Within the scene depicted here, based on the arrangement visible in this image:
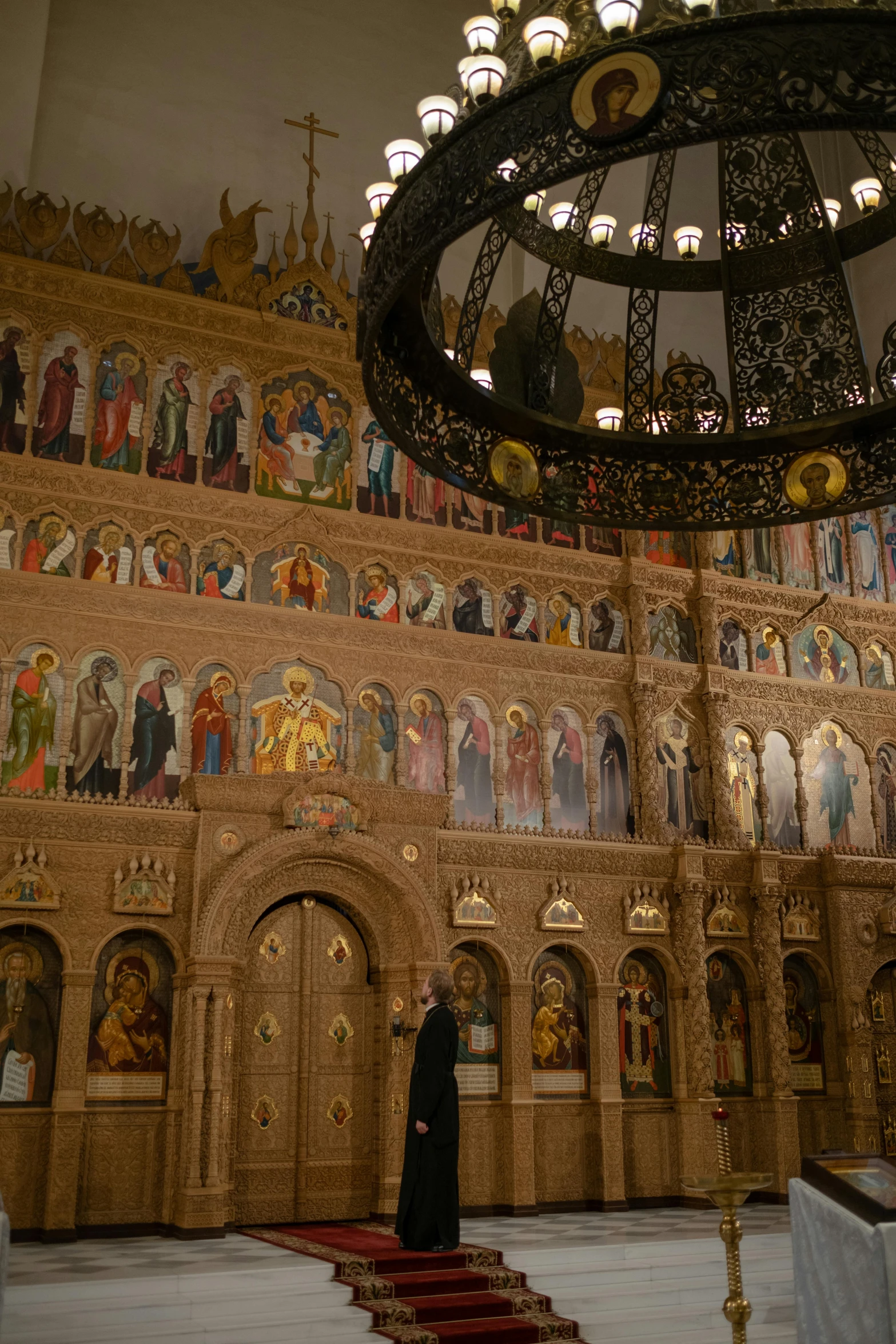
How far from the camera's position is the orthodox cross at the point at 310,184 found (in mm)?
15469

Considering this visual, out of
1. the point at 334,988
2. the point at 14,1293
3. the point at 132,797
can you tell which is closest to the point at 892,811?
the point at 334,988

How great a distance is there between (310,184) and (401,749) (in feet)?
24.0

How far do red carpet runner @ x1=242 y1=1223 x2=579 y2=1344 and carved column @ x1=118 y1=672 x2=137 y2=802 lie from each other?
488 centimetres

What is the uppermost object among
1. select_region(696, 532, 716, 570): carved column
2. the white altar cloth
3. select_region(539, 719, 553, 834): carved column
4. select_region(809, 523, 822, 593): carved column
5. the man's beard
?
select_region(809, 523, 822, 593): carved column

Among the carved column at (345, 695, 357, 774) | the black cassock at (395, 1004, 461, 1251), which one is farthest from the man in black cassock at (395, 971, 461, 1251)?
the carved column at (345, 695, 357, 774)

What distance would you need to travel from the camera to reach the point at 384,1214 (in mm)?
12445

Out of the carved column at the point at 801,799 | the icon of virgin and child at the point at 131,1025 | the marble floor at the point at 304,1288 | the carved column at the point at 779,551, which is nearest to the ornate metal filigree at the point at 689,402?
the marble floor at the point at 304,1288

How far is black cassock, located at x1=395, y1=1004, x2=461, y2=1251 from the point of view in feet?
32.3

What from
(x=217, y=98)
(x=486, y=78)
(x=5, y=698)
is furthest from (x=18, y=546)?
(x=486, y=78)

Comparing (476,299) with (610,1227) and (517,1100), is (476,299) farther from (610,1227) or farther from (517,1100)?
(517,1100)

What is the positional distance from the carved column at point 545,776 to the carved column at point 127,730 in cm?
494

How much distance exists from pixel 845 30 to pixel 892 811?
1356 centimetres

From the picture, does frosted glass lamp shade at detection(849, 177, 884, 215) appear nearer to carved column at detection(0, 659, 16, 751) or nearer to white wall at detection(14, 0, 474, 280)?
carved column at detection(0, 659, 16, 751)

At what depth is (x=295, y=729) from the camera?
13.9 meters
